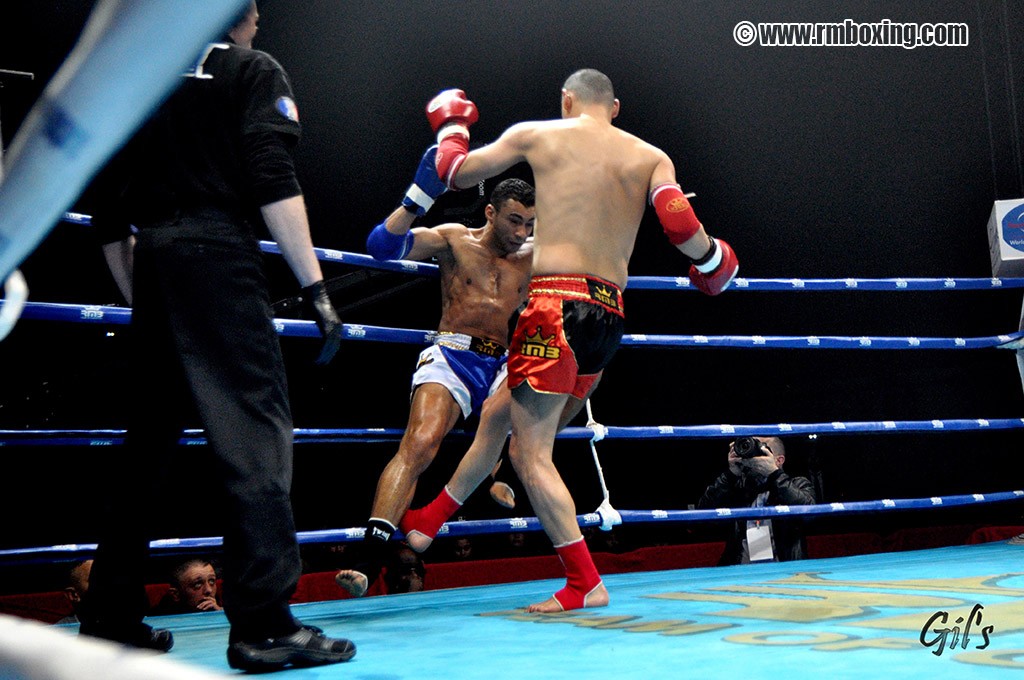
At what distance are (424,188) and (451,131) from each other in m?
0.21

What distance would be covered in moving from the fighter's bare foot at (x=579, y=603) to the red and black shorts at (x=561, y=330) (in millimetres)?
524

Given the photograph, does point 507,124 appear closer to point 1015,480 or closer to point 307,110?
point 307,110

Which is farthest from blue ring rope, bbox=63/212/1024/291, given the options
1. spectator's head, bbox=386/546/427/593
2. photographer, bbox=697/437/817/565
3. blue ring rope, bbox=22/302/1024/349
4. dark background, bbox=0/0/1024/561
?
dark background, bbox=0/0/1024/561

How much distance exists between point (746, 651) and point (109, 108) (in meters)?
1.38

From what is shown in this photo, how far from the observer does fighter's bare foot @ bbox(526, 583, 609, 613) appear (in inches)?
90.0

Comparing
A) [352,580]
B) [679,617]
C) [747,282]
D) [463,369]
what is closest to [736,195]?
[747,282]

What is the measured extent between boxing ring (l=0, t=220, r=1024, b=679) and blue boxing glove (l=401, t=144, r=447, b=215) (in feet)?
Result: 0.80

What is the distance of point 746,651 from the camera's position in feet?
5.04

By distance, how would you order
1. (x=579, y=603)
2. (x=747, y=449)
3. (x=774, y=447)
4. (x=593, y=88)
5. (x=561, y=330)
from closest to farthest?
(x=579, y=603), (x=561, y=330), (x=593, y=88), (x=747, y=449), (x=774, y=447)

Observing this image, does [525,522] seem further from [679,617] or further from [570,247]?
[679,617]

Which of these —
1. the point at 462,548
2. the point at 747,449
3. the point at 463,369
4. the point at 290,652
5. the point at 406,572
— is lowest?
the point at 462,548

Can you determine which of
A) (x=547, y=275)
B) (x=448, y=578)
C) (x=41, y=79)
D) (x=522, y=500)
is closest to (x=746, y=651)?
(x=547, y=275)

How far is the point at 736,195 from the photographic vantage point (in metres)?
7.05

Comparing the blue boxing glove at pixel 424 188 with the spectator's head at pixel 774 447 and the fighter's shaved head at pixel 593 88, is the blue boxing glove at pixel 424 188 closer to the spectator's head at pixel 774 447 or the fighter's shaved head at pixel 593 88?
the fighter's shaved head at pixel 593 88
